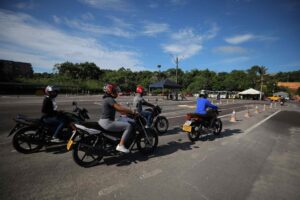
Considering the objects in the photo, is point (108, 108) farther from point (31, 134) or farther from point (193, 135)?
point (193, 135)

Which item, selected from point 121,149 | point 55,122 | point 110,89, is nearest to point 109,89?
point 110,89

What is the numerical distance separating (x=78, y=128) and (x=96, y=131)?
0.38m

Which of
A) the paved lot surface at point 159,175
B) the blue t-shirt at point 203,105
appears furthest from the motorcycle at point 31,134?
the blue t-shirt at point 203,105

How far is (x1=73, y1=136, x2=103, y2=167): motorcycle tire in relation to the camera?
3.91 meters

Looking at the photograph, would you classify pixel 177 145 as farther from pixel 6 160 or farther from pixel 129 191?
pixel 6 160

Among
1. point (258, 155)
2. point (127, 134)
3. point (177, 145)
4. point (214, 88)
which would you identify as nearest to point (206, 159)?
point (177, 145)

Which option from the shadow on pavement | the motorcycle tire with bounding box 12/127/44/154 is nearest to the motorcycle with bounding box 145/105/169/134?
the shadow on pavement

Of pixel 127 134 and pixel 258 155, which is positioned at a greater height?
pixel 127 134

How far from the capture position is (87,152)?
3.93 metres

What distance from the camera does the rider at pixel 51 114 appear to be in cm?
491

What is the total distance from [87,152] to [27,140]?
197 cm

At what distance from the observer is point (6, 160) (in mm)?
4199

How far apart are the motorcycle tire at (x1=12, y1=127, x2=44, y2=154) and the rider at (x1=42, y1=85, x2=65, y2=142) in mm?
373

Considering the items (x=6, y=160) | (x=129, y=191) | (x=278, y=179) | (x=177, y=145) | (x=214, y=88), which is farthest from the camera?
(x=214, y=88)
